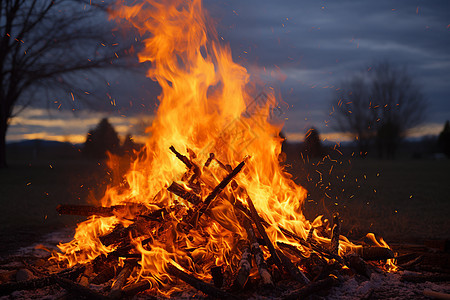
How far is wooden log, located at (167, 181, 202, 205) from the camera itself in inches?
158

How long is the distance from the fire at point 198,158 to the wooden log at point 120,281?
0.22 meters

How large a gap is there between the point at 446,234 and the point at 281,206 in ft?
11.5

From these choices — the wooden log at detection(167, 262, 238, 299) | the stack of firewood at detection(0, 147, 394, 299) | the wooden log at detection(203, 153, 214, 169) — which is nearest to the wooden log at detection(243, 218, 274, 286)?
the stack of firewood at detection(0, 147, 394, 299)

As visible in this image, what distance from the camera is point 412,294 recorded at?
3.51 meters

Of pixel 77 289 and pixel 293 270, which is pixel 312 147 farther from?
pixel 77 289

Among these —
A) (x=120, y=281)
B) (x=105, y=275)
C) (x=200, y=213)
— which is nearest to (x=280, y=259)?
(x=200, y=213)

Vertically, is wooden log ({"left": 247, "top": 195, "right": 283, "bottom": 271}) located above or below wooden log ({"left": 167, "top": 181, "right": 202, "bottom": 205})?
below

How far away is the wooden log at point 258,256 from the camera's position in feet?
10.9

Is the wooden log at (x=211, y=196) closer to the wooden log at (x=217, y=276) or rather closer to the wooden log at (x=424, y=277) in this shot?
the wooden log at (x=217, y=276)

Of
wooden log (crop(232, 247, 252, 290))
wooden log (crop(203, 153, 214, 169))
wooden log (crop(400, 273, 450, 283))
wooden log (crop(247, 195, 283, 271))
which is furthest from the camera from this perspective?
wooden log (crop(203, 153, 214, 169))

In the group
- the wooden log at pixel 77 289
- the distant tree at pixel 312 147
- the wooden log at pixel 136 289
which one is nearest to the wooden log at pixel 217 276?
the wooden log at pixel 136 289

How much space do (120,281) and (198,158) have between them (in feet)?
5.69

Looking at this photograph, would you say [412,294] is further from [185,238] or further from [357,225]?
[357,225]

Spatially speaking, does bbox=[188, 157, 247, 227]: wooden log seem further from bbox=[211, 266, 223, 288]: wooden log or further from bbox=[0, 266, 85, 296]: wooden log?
bbox=[0, 266, 85, 296]: wooden log
